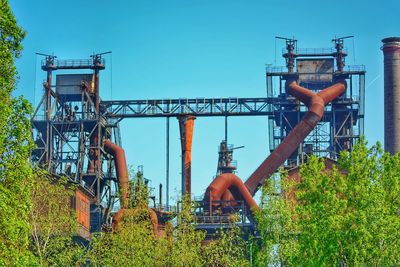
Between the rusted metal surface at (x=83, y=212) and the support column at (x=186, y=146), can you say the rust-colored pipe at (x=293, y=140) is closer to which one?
the support column at (x=186, y=146)

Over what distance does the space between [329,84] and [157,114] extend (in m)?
15.4

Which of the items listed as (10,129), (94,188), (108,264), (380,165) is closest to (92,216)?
(94,188)

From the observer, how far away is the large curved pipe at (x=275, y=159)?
85188 mm

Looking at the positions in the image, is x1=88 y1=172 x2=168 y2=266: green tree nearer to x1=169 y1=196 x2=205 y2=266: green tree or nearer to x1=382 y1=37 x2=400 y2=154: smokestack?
x1=169 y1=196 x2=205 y2=266: green tree

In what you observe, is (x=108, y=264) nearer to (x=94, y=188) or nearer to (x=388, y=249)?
(x=388, y=249)

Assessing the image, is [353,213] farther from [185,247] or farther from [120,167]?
[120,167]

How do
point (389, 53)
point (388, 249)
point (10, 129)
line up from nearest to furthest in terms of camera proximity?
1. point (10, 129)
2. point (388, 249)
3. point (389, 53)

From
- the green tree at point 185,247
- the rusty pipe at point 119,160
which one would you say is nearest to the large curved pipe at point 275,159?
the rusty pipe at point 119,160

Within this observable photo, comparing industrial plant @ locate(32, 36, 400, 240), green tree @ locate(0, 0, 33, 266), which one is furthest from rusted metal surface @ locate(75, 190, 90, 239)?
green tree @ locate(0, 0, 33, 266)

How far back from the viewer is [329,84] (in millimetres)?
97125

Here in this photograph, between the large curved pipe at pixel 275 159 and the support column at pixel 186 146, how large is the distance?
414 centimetres

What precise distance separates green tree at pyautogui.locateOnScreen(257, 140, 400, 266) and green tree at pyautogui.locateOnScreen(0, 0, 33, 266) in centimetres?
1702

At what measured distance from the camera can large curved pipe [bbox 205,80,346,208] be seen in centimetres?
8519

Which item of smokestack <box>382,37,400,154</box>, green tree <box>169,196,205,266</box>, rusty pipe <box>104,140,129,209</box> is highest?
smokestack <box>382,37,400,154</box>
